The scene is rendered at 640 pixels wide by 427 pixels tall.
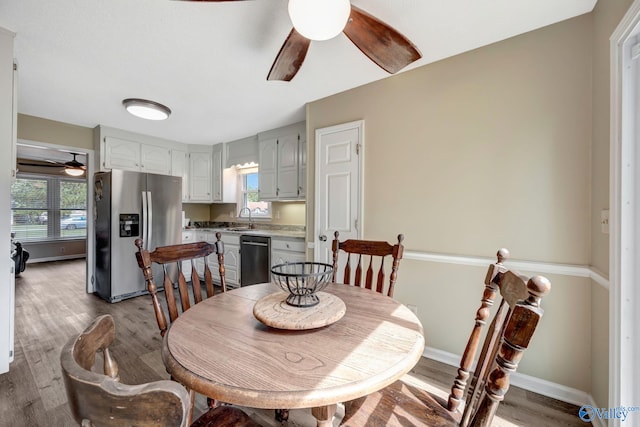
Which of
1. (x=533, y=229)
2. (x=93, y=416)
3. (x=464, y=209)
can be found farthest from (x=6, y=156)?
(x=533, y=229)

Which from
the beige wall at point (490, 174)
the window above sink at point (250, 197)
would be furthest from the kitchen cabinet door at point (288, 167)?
the beige wall at point (490, 174)

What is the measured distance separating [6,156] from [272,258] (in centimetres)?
239

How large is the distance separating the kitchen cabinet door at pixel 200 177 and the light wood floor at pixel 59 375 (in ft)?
6.00

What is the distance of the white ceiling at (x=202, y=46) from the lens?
158cm

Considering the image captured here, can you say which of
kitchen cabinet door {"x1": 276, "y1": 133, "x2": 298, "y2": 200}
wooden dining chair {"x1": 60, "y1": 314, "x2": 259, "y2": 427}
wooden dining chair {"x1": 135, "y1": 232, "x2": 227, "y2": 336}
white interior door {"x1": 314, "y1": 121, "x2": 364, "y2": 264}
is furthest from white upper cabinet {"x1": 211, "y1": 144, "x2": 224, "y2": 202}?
wooden dining chair {"x1": 60, "y1": 314, "x2": 259, "y2": 427}

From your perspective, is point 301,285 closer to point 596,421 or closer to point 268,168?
point 596,421

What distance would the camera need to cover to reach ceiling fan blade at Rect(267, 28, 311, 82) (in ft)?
5.00

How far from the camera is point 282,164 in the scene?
3.62 meters

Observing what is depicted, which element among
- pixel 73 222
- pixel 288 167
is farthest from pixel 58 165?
pixel 288 167

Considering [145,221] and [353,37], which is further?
[145,221]

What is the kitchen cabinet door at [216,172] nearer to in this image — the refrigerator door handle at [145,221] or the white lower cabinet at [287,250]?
the refrigerator door handle at [145,221]

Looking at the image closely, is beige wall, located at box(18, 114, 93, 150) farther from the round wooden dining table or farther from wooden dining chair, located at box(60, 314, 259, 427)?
wooden dining chair, located at box(60, 314, 259, 427)

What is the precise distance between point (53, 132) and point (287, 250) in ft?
11.3

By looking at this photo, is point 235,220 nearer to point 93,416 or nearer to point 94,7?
point 94,7
